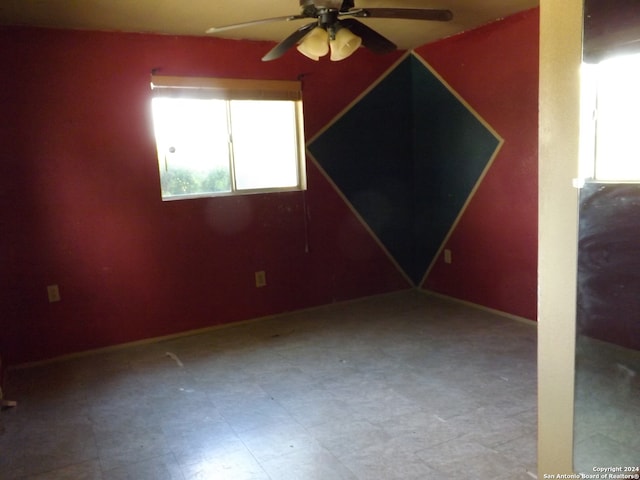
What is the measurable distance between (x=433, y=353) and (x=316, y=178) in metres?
1.80

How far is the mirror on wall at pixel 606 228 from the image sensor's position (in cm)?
126

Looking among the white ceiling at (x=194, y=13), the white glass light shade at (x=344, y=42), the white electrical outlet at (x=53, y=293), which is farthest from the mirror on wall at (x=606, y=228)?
the white electrical outlet at (x=53, y=293)

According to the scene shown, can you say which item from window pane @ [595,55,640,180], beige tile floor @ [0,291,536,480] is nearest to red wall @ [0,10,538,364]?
beige tile floor @ [0,291,536,480]

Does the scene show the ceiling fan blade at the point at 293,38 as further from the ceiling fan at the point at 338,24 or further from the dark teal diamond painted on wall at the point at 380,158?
the dark teal diamond painted on wall at the point at 380,158

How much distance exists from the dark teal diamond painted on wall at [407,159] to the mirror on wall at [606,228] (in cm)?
258

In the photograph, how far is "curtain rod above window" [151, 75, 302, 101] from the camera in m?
3.52

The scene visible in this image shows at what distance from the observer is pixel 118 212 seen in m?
3.49

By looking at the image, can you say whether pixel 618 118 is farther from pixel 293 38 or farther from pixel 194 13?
pixel 194 13

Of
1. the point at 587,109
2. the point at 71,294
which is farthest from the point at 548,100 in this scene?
the point at 71,294

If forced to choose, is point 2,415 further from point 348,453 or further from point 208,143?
point 208,143

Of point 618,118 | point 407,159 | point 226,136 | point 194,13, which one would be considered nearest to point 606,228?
point 618,118

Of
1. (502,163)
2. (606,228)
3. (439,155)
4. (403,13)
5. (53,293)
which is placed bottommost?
(53,293)

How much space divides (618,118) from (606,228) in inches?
12.2

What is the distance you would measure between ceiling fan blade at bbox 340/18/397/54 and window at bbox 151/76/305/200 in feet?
4.46
